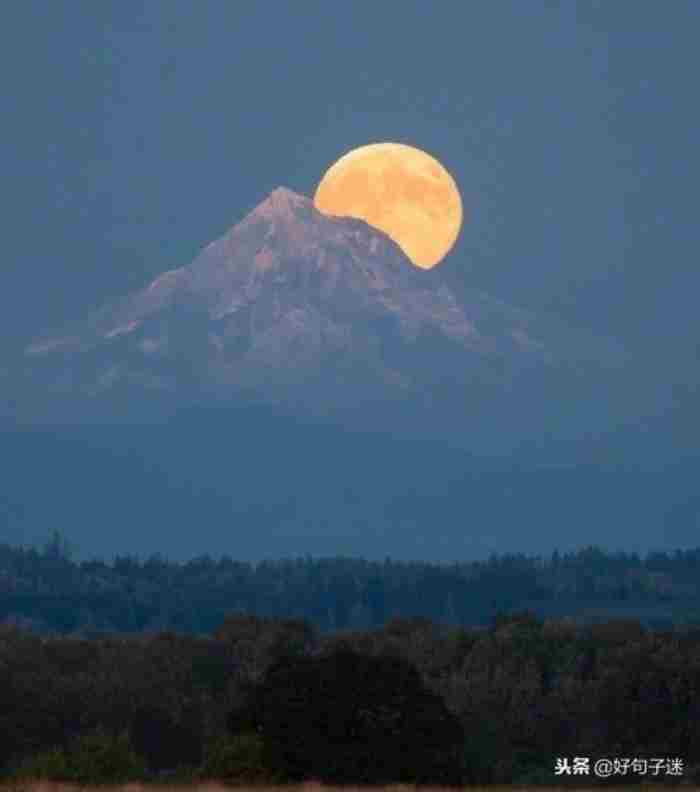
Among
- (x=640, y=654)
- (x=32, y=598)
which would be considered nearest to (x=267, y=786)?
(x=640, y=654)

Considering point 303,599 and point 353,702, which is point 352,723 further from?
point 303,599

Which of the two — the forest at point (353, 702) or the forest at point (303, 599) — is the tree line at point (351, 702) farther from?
the forest at point (303, 599)

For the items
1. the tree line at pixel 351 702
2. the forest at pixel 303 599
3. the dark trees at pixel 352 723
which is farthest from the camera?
the forest at pixel 303 599

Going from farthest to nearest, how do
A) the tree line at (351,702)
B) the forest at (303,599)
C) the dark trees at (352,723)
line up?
the forest at (303,599)
the tree line at (351,702)
the dark trees at (352,723)

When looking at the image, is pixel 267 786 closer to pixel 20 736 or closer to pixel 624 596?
pixel 20 736

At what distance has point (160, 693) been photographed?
76.1m

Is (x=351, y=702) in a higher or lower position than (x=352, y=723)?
higher

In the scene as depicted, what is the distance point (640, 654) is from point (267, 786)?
34770 millimetres

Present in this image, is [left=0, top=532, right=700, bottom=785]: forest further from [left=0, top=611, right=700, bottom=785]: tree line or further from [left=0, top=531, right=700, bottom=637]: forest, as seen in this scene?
[left=0, top=531, right=700, bottom=637]: forest

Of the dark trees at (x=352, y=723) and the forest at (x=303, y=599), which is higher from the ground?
the forest at (x=303, y=599)

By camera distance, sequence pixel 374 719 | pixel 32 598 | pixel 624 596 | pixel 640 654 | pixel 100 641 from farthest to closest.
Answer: pixel 624 596 < pixel 32 598 < pixel 100 641 < pixel 640 654 < pixel 374 719

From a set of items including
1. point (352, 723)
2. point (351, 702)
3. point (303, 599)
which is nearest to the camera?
point (352, 723)

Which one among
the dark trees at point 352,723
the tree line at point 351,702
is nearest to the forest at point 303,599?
the tree line at point 351,702

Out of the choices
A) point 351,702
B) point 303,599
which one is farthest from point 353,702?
point 303,599
